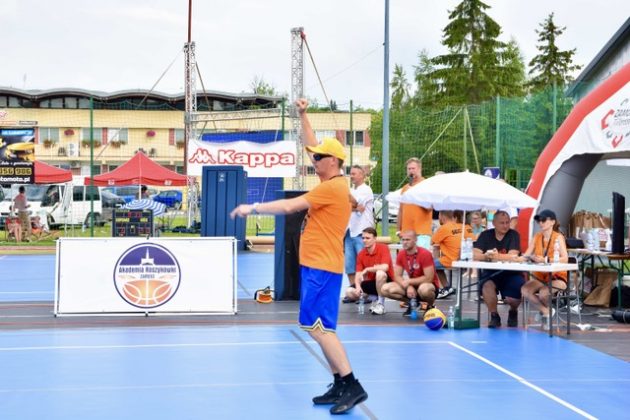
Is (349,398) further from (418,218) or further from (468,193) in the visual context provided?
(418,218)

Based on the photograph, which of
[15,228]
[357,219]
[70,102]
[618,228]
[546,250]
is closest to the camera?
[546,250]

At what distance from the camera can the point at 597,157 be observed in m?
15.7

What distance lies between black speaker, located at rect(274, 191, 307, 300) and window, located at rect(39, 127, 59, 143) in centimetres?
5612

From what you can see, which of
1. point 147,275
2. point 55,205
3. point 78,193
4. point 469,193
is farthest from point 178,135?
point 469,193

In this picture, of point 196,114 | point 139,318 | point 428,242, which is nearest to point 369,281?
point 428,242

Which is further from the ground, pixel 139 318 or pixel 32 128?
pixel 32 128

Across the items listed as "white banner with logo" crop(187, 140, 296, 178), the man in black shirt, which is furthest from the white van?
the man in black shirt

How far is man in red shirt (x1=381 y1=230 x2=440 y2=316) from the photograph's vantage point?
13.1 metres

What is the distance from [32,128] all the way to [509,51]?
44.5m

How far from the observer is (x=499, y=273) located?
12.8 meters

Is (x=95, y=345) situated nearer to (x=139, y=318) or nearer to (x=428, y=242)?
(x=139, y=318)

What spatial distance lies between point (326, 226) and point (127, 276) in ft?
20.3

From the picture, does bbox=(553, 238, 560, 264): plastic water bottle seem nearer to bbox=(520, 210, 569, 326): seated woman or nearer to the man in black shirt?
bbox=(520, 210, 569, 326): seated woman

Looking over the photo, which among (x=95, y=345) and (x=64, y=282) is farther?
(x=64, y=282)
